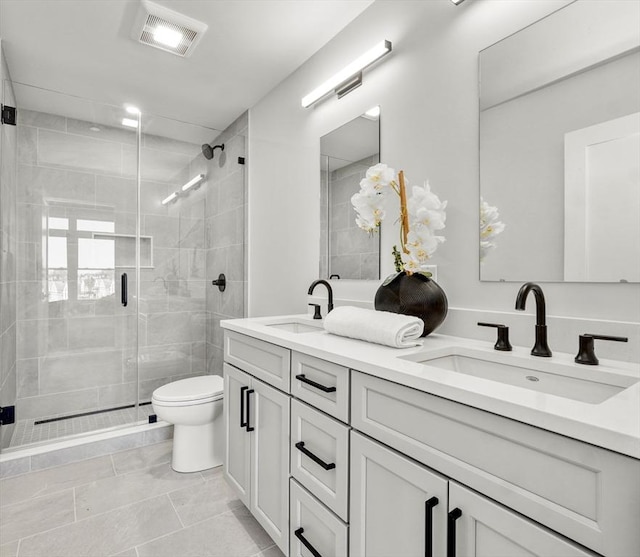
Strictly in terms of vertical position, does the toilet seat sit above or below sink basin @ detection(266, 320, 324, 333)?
below

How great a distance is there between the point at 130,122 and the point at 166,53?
71 cm

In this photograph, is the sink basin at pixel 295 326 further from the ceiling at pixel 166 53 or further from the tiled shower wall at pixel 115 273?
the ceiling at pixel 166 53

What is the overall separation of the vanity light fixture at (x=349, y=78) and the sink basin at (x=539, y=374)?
54.1 inches

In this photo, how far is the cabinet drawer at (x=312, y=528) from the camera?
3.55 feet

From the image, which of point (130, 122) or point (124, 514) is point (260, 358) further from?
point (130, 122)

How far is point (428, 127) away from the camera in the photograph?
157 centimetres

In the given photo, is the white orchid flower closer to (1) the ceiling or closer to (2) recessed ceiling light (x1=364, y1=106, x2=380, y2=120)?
(2) recessed ceiling light (x1=364, y1=106, x2=380, y2=120)

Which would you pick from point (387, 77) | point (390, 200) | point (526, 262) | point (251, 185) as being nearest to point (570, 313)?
point (526, 262)

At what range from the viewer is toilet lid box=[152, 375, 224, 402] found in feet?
6.99

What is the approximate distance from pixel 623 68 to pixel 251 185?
2.33m

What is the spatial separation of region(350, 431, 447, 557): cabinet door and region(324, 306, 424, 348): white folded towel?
307mm

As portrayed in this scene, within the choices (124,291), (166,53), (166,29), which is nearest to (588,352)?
(166,29)

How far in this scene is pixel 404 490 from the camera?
0.88m

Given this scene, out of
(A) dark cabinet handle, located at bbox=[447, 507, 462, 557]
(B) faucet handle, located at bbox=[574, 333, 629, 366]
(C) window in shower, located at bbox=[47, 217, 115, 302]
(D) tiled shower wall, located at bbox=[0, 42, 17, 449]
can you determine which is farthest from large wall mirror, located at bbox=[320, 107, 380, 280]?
(D) tiled shower wall, located at bbox=[0, 42, 17, 449]
